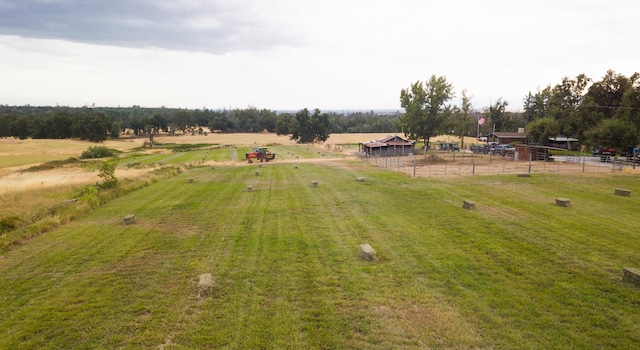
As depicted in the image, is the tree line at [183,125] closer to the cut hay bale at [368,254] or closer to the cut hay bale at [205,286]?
the cut hay bale at [368,254]

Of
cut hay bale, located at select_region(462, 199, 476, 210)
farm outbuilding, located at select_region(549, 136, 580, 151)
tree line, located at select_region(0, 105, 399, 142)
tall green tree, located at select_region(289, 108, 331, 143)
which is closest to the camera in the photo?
cut hay bale, located at select_region(462, 199, 476, 210)

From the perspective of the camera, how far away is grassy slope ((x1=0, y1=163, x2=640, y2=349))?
773 cm

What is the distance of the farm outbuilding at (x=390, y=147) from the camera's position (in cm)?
6090

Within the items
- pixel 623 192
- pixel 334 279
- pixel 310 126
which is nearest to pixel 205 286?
pixel 334 279

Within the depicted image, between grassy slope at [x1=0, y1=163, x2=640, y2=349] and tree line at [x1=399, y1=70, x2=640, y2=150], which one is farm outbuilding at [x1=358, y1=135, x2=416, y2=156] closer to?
tree line at [x1=399, y1=70, x2=640, y2=150]

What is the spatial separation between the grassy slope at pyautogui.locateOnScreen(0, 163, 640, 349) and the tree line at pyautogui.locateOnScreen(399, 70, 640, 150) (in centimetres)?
3649

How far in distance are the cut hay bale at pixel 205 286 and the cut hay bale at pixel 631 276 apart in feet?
38.1

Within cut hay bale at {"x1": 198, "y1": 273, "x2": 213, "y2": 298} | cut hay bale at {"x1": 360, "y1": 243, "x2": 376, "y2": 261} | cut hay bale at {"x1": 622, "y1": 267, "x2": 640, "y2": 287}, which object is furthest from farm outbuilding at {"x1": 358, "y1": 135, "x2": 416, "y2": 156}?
cut hay bale at {"x1": 198, "y1": 273, "x2": 213, "y2": 298}

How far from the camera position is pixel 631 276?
959 cm

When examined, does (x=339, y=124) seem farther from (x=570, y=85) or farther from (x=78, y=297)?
(x=78, y=297)

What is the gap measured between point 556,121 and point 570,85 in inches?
362

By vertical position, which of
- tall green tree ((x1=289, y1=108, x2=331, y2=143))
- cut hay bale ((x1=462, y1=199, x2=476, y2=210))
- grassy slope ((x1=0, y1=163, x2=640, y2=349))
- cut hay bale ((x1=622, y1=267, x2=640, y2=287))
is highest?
tall green tree ((x1=289, y1=108, x2=331, y2=143))

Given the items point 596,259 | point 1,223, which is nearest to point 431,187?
point 596,259

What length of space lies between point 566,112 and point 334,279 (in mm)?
64228
